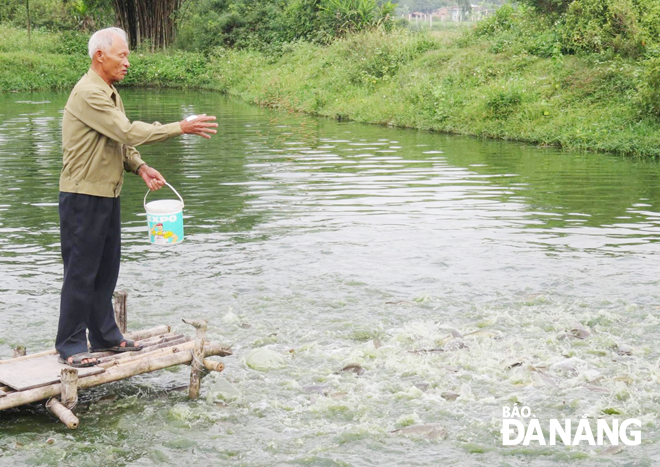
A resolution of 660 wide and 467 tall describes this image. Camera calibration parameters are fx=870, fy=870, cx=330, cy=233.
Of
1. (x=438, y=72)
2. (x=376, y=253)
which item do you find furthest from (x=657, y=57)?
(x=376, y=253)

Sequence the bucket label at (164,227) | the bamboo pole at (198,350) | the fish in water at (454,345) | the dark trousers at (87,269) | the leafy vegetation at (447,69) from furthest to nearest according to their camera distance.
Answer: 1. the leafy vegetation at (447,69)
2. the fish in water at (454,345)
3. the bucket label at (164,227)
4. the bamboo pole at (198,350)
5. the dark trousers at (87,269)

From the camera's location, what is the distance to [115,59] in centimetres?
594

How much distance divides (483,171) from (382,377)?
1102cm

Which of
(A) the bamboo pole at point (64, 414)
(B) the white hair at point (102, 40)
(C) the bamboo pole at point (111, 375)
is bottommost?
(A) the bamboo pole at point (64, 414)

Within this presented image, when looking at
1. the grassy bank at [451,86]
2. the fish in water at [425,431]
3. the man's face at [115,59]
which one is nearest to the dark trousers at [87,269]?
the man's face at [115,59]

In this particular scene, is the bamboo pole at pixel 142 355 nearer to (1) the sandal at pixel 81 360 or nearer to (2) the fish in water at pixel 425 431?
(1) the sandal at pixel 81 360

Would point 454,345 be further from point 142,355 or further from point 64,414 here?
point 64,414

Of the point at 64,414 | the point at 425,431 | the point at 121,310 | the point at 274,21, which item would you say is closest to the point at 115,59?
the point at 121,310

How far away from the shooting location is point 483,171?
17297 mm

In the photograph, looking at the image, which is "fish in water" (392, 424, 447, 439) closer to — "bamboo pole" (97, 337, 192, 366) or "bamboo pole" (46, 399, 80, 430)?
"bamboo pole" (97, 337, 192, 366)

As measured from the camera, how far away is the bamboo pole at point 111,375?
5.60m

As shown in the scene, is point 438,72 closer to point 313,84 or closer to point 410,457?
point 313,84

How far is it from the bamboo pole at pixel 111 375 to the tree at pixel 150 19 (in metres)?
43.9

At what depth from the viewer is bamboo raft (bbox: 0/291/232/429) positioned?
5672 mm
